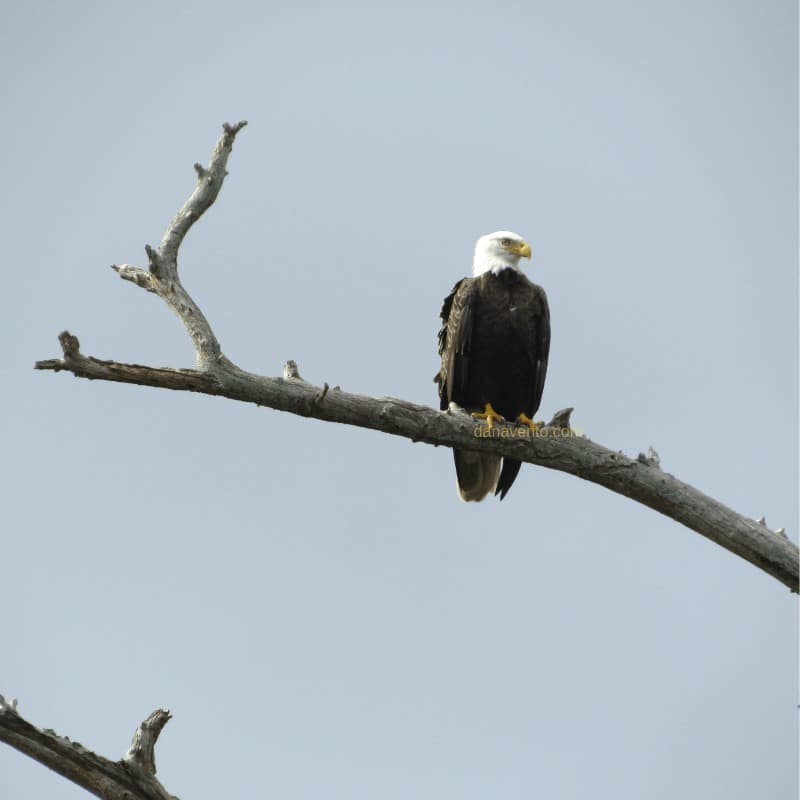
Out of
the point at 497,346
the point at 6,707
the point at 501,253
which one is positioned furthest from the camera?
the point at 501,253

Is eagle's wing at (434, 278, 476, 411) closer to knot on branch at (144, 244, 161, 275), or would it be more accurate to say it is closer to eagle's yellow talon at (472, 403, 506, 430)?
eagle's yellow talon at (472, 403, 506, 430)

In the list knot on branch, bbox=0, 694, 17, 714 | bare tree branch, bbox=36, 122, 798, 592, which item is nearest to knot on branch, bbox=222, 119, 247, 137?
bare tree branch, bbox=36, 122, 798, 592

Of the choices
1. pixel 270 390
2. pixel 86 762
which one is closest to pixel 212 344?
pixel 270 390

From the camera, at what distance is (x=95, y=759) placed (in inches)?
210

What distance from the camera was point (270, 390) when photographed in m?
5.91

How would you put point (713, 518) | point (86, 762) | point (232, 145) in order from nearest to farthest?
point (86, 762)
point (713, 518)
point (232, 145)

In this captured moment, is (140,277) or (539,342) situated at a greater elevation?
(539,342)

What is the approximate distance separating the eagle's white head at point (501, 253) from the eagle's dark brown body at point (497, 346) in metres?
0.12

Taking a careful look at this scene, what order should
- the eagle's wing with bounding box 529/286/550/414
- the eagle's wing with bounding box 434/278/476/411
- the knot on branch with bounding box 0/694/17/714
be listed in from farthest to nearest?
1. the eagle's wing with bounding box 529/286/550/414
2. the eagle's wing with bounding box 434/278/476/411
3. the knot on branch with bounding box 0/694/17/714

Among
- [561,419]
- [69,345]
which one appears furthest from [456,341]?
[69,345]

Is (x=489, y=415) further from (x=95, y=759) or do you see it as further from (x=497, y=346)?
(x=95, y=759)

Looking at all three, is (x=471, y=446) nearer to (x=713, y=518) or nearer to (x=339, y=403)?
(x=339, y=403)

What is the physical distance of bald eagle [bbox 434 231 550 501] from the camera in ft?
26.0

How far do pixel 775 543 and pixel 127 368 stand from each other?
3225 millimetres
